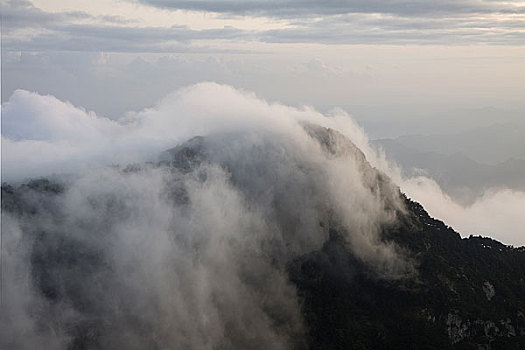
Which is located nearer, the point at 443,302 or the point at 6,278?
the point at 6,278

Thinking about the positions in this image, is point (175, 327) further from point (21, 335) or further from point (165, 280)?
point (21, 335)

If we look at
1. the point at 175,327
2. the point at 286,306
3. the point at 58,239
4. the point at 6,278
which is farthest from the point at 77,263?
the point at 286,306

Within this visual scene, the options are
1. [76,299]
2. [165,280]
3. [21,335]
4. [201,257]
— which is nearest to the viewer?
[21,335]

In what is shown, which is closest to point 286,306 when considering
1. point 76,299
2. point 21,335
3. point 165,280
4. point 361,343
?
point 361,343

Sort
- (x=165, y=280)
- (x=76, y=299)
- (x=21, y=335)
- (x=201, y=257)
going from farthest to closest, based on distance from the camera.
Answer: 1. (x=201, y=257)
2. (x=165, y=280)
3. (x=76, y=299)
4. (x=21, y=335)

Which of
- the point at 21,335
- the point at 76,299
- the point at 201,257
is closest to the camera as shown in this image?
the point at 21,335

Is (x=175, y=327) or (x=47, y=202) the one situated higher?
(x=47, y=202)

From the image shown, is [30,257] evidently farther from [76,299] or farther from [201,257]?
[201,257]

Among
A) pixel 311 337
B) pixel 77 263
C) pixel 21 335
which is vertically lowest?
pixel 311 337

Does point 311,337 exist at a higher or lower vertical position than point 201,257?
lower
